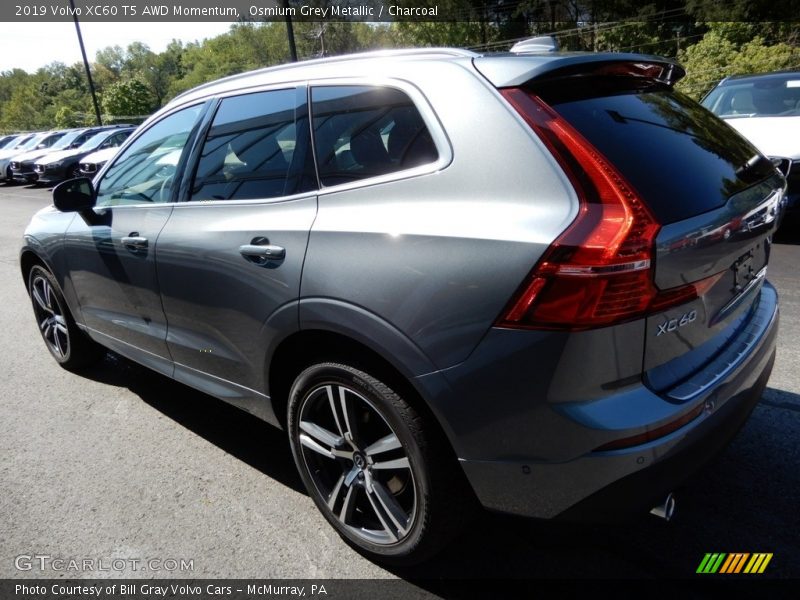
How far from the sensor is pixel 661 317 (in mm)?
1784

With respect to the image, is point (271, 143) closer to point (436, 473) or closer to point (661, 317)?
point (436, 473)

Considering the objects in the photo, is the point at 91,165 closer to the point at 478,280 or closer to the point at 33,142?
the point at 33,142

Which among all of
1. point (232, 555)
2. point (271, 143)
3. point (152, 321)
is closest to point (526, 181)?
point (271, 143)

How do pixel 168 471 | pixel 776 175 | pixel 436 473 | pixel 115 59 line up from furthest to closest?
pixel 115 59 < pixel 168 471 < pixel 776 175 < pixel 436 473

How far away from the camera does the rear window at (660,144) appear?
6.10 feet

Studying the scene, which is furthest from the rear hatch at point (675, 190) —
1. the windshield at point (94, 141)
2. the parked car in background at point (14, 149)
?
the parked car in background at point (14, 149)

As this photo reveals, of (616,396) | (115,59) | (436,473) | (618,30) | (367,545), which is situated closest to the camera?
(616,396)

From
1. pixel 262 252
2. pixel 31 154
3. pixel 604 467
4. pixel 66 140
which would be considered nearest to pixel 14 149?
pixel 31 154

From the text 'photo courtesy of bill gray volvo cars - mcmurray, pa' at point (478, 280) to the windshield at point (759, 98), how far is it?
17.9 ft

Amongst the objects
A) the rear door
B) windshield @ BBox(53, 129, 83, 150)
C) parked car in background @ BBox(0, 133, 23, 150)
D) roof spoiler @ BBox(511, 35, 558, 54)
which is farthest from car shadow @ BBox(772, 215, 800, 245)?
parked car in background @ BBox(0, 133, 23, 150)

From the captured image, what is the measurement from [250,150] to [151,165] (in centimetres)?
97

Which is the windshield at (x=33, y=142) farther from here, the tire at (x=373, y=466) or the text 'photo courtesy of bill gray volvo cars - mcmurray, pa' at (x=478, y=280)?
the tire at (x=373, y=466)

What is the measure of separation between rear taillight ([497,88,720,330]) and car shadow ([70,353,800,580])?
634 millimetres

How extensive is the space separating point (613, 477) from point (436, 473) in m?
0.57
